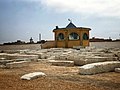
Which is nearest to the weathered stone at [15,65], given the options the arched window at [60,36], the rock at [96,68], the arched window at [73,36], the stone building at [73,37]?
the rock at [96,68]

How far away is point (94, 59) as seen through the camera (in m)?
11.8

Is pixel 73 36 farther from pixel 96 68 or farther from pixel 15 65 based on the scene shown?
pixel 96 68

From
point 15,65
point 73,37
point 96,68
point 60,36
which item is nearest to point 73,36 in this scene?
point 73,37

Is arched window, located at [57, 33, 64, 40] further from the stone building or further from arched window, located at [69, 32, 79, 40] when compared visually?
arched window, located at [69, 32, 79, 40]

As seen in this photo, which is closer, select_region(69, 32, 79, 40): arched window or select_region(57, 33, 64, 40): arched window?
select_region(69, 32, 79, 40): arched window

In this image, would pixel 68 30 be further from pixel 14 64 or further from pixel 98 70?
pixel 98 70

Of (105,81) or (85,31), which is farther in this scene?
(85,31)

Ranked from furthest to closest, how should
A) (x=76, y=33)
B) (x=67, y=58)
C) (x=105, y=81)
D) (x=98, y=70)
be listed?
(x=76, y=33) < (x=67, y=58) < (x=98, y=70) < (x=105, y=81)

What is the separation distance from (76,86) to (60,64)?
539cm

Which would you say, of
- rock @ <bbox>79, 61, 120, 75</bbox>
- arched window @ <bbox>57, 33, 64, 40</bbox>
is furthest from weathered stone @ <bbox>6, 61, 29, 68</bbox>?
arched window @ <bbox>57, 33, 64, 40</bbox>

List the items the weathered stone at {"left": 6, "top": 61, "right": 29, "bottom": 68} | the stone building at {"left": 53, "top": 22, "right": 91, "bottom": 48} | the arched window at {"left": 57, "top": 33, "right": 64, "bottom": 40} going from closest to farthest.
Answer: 1. the weathered stone at {"left": 6, "top": 61, "right": 29, "bottom": 68}
2. the stone building at {"left": 53, "top": 22, "right": 91, "bottom": 48}
3. the arched window at {"left": 57, "top": 33, "right": 64, "bottom": 40}

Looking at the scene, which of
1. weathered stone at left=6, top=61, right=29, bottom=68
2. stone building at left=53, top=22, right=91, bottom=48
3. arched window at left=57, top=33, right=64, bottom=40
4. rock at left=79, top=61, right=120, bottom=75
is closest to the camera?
rock at left=79, top=61, right=120, bottom=75

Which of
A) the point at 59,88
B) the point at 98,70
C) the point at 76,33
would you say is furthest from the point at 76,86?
the point at 76,33

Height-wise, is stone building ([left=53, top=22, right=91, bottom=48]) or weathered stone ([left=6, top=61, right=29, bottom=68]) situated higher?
stone building ([left=53, top=22, right=91, bottom=48])
